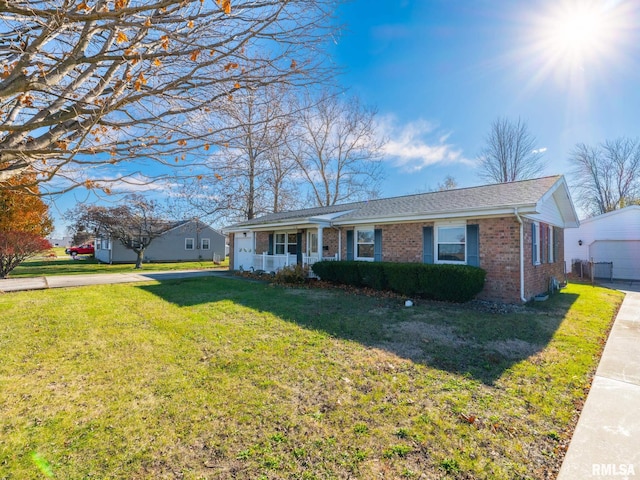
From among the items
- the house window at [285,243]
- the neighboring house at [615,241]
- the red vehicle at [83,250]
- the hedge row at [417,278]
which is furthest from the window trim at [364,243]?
the red vehicle at [83,250]

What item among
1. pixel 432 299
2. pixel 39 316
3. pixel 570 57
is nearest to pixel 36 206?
pixel 39 316

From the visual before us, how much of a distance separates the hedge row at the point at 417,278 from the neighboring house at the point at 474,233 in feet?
3.18

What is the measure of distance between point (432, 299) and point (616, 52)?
9493 millimetres

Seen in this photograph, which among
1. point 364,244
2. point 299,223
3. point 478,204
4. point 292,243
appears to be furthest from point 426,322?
point 292,243

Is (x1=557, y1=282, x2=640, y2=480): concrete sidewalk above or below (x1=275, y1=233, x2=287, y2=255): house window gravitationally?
below

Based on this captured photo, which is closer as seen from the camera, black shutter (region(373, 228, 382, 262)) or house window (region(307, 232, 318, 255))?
black shutter (region(373, 228, 382, 262))

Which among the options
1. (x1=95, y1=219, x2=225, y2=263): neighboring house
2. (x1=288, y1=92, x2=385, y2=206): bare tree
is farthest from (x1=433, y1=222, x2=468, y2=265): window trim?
(x1=95, y1=219, x2=225, y2=263): neighboring house

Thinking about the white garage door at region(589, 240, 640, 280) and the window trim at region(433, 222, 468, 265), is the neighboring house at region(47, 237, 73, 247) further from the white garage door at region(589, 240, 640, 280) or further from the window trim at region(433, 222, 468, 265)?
the white garage door at region(589, 240, 640, 280)

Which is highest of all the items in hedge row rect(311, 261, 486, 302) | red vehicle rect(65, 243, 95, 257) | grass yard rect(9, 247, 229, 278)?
red vehicle rect(65, 243, 95, 257)

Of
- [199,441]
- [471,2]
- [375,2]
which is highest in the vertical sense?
[471,2]

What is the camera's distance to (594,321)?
281 inches

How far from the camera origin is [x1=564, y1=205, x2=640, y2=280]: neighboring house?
56.1 feet

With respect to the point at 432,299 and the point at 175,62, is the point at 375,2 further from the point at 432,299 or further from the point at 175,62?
the point at 432,299

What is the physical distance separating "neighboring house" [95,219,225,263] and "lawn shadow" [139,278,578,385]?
20.2 metres
